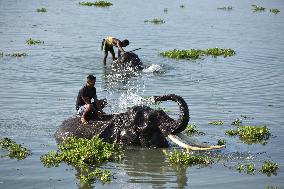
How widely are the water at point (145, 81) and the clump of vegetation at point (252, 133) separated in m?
0.37

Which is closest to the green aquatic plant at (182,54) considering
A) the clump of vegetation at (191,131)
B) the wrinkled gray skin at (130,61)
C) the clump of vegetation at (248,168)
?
the wrinkled gray skin at (130,61)

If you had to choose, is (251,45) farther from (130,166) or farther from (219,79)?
(130,166)

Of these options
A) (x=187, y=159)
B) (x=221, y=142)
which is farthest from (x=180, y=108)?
(x=221, y=142)

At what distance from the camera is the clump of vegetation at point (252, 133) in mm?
15359

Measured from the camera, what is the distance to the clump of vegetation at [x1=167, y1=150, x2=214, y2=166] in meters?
13.2

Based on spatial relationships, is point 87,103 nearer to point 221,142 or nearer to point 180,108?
point 180,108

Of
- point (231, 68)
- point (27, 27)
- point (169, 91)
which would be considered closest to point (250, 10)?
point (27, 27)

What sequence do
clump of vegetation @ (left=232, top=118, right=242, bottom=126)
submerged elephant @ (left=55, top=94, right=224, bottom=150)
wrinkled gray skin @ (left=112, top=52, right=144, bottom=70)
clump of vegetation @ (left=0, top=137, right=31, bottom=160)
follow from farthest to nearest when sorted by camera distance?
wrinkled gray skin @ (left=112, top=52, right=144, bottom=70) < clump of vegetation @ (left=232, top=118, right=242, bottom=126) < submerged elephant @ (left=55, top=94, right=224, bottom=150) < clump of vegetation @ (left=0, top=137, right=31, bottom=160)

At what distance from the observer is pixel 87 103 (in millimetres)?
15023

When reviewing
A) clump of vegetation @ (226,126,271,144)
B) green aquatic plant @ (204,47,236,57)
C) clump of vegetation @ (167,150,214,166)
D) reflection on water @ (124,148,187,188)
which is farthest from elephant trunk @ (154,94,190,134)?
green aquatic plant @ (204,47,236,57)

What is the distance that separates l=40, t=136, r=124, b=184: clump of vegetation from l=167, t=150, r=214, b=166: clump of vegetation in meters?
1.24

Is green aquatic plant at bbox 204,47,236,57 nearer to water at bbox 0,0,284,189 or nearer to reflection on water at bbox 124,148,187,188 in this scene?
water at bbox 0,0,284,189

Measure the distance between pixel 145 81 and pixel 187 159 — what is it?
9514 millimetres

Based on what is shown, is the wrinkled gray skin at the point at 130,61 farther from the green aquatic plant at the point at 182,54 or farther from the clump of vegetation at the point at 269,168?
the clump of vegetation at the point at 269,168
